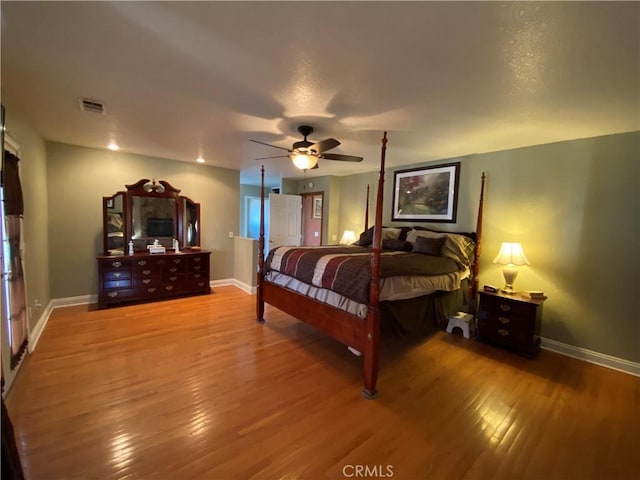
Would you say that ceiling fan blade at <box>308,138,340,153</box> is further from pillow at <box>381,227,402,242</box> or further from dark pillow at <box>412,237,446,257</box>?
pillow at <box>381,227,402,242</box>

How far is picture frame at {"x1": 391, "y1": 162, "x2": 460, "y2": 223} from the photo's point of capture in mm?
4121

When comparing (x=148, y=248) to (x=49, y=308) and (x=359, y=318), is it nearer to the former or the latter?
(x=49, y=308)

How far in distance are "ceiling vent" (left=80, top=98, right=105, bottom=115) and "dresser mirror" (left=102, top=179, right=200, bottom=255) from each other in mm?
2036

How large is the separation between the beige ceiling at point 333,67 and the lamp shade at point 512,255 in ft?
3.99

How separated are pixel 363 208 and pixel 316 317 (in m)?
3.11

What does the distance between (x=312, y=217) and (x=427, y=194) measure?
9.50 ft

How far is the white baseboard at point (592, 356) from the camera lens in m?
2.79

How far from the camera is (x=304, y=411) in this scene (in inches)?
82.0

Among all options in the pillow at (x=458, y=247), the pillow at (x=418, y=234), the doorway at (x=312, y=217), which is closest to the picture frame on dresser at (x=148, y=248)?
the doorway at (x=312, y=217)

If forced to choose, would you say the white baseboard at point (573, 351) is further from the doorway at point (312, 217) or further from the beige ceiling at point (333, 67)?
the doorway at point (312, 217)

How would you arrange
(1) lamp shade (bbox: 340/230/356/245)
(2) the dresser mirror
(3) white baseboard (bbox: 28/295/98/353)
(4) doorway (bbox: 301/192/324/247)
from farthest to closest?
(4) doorway (bbox: 301/192/324/247) < (1) lamp shade (bbox: 340/230/356/245) < (2) the dresser mirror < (3) white baseboard (bbox: 28/295/98/353)

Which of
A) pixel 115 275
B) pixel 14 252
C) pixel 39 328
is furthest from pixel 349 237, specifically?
pixel 39 328

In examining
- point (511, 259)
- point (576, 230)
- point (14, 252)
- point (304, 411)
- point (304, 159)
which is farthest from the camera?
point (511, 259)

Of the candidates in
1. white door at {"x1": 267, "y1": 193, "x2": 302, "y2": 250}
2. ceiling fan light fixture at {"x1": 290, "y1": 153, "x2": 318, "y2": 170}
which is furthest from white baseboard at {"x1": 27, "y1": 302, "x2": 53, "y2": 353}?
white door at {"x1": 267, "y1": 193, "x2": 302, "y2": 250}
